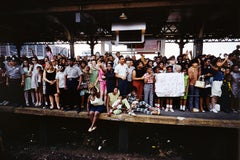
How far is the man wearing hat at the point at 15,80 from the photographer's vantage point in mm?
7395

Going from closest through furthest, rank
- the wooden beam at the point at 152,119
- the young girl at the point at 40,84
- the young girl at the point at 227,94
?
the wooden beam at the point at 152,119
the young girl at the point at 227,94
the young girl at the point at 40,84

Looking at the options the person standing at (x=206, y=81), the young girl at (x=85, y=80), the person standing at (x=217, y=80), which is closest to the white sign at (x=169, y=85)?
the person standing at (x=206, y=81)

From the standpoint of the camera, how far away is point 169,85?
654 centimetres

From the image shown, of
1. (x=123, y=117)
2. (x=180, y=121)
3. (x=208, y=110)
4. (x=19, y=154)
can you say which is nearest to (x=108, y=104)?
(x=123, y=117)

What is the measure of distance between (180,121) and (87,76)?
3844 mm

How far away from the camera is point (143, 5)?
618cm

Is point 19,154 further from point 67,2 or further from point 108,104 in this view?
point 67,2

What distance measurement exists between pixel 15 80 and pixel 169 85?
6302mm

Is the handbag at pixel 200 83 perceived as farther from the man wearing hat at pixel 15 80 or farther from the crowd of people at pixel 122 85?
the man wearing hat at pixel 15 80

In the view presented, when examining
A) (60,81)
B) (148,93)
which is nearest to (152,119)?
(148,93)

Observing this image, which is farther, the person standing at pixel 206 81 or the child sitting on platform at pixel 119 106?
the child sitting on platform at pixel 119 106

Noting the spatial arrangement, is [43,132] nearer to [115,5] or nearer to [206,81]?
[115,5]

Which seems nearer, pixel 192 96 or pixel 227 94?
pixel 227 94

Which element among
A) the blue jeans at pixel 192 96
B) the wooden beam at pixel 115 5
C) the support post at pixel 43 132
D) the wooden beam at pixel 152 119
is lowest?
the support post at pixel 43 132
